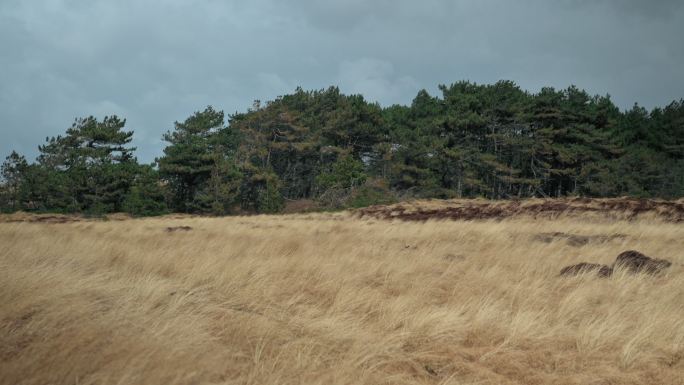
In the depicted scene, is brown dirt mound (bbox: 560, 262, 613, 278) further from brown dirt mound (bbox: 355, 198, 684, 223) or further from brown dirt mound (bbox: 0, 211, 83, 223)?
brown dirt mound (bbox: 0, 211, 83, 223)

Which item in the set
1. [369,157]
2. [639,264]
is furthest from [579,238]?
[369,157]

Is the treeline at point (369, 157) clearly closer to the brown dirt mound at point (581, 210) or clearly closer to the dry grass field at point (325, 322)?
the brown dirt mound at point (581, 210)

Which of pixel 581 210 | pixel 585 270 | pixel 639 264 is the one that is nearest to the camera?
pixel 585 270

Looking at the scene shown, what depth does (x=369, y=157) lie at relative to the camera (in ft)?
159

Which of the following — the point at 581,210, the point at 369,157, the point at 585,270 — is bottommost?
the point at 585,270

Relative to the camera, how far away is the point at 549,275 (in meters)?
5.87

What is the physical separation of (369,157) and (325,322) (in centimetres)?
4555

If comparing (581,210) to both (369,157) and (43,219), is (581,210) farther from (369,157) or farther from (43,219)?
(369,157)

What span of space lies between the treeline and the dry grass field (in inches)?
1058

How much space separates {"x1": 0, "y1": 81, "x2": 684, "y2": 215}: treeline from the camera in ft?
123

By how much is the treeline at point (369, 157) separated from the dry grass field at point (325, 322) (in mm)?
26863

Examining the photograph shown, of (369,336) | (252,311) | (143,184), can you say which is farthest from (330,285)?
(143,184)

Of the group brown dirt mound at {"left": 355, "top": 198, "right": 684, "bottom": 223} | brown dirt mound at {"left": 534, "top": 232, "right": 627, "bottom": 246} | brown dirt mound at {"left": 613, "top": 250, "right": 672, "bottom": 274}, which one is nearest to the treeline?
brown dirt mound at {"left": 355, "top": 198, "right": 684, "bottom": 223}

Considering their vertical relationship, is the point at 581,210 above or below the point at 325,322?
above
